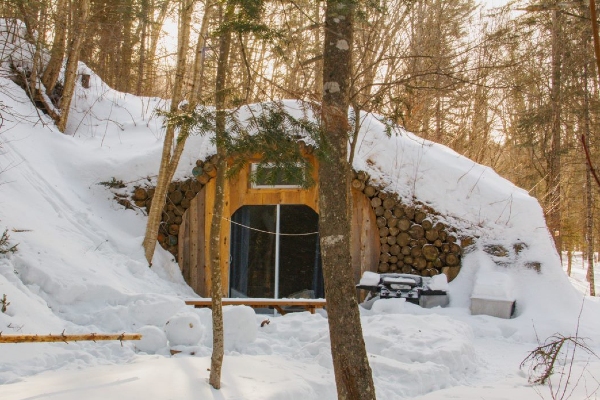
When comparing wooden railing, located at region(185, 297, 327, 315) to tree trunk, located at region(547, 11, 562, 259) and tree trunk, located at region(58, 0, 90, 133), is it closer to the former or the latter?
tree trunk, located at region(58, 0, 90, 133)

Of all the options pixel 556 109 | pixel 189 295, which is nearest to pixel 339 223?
pixel 189 295

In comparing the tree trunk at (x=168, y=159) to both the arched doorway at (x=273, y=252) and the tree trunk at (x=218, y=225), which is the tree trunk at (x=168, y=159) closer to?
the arched doorway at (x=273, y=252)

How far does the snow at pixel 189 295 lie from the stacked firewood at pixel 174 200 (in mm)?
278

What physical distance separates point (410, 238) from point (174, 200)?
430 cm

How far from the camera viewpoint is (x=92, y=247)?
904 cm

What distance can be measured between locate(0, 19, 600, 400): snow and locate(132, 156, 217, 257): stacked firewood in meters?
0.28

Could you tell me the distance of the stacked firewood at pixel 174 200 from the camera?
10.8 meters

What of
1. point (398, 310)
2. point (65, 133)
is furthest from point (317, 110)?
point (65, 133)

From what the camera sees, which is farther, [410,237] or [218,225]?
[410,237]

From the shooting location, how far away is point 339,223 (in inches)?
160

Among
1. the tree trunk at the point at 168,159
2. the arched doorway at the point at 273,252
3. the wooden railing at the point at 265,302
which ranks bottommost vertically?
the wooden railing at the point at 265,302

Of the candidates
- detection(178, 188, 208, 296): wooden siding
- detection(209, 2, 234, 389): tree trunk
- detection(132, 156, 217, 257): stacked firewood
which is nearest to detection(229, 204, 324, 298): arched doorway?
detection(178, 188, 208, 296): wooden siding

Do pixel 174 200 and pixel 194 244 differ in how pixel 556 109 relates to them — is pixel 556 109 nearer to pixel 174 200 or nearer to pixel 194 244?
pixel 194 244

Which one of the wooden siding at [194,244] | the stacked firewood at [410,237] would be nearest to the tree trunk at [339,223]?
the stacked firewood at [410,237]
